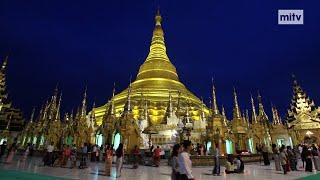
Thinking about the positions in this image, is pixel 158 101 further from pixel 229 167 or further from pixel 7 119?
pixel 7 119

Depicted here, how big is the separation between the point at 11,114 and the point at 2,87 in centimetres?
501

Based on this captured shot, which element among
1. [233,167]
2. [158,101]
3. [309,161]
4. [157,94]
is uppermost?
[157,94]

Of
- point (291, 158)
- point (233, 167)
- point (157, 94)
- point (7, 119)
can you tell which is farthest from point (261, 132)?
point (7, 119)

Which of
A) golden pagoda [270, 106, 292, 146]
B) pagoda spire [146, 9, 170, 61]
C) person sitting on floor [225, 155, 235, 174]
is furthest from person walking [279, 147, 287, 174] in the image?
pagoda spire [146, 9, 170, 61]

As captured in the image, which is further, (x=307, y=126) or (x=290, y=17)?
(x=307, y=126)

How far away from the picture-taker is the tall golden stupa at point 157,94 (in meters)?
32.7

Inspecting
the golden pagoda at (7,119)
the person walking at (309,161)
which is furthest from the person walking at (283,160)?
the golden pagoda at (7,119)

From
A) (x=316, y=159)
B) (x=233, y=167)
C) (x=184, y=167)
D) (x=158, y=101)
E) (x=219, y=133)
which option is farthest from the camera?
(x=158, y=101)

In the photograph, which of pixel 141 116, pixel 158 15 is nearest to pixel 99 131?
pixel 141 116

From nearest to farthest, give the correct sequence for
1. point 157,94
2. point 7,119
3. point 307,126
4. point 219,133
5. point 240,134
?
1. point 219,133
2. point 240,134
3. point 157,94
4. point 307,126
5. point 7,119

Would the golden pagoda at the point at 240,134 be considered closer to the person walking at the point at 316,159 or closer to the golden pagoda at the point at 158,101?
the golden pagoda at the point at 158,101

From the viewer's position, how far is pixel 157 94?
3603 cm

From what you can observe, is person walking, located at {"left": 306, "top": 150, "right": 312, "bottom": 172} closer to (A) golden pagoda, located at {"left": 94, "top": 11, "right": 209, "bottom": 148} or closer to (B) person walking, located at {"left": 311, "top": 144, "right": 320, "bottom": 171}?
(B) person walking, located at {"left": 311, "top": 144, "right": 320, "bottom": 171}

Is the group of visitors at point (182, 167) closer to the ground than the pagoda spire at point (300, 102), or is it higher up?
closer to the ground
